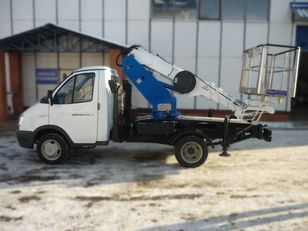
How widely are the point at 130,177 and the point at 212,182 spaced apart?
1.80 m

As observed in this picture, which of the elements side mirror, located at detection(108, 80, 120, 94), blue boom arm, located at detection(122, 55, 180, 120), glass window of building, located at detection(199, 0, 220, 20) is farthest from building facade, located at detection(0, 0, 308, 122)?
side mirror, located at detection(108, 80, 120, 94)

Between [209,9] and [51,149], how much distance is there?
10886 mm

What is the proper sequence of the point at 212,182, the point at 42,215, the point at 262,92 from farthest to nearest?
the point at 262,92, the point at 212,182, the point at 42,215

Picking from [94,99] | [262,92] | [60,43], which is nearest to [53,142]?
[94,99]

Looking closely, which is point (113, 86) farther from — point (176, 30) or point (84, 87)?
point (176, 30)

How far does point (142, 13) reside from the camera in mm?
16812

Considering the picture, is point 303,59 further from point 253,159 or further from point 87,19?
point 253,159

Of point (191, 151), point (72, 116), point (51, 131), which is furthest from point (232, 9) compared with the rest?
point (51, 131)

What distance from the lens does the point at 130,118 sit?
30.7ft

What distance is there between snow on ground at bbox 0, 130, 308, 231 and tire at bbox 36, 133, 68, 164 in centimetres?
20

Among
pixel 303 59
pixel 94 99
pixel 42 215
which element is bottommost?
pixel 42 215

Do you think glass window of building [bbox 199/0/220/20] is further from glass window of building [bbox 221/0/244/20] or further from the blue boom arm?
the blue boom arm

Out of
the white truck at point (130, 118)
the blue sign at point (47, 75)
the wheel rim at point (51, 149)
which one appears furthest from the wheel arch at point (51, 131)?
the blue sign at point (47, 75)

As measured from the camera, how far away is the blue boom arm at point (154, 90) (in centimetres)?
912
